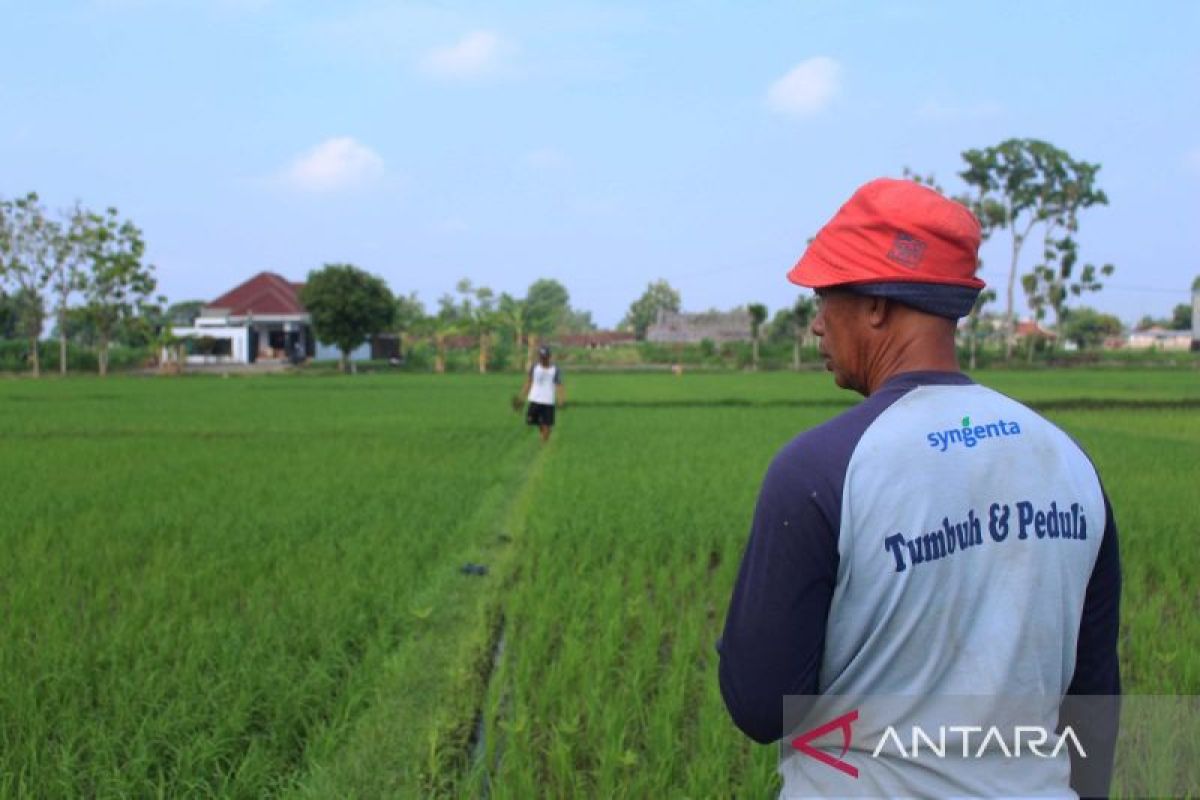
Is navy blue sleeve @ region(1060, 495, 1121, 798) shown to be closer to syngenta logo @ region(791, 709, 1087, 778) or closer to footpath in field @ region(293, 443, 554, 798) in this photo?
syngenta logo @ region(791, 709, 1087, 778)

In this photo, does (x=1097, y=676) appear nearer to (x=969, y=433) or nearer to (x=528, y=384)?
(x=969, y=433)

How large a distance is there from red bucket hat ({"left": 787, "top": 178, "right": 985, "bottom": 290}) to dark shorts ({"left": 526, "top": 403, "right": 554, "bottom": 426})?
427 inches

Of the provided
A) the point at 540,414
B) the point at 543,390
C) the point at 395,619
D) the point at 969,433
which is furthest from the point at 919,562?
the point at 540,414

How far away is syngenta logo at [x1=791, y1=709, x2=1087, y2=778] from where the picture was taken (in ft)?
3.66

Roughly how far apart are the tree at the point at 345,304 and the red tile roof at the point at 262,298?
6.16 m

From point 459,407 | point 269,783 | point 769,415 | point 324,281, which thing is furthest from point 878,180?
point 324,281

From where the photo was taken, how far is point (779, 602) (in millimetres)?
1097

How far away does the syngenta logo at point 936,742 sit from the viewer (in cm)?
112

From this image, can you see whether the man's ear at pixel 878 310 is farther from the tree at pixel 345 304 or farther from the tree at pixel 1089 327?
the tree at pixel 1089 327

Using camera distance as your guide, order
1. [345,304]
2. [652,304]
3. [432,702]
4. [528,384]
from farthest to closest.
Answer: [652,304]
[345,304]
[528,384]
[432,702]

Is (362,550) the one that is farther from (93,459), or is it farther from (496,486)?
(93,459)

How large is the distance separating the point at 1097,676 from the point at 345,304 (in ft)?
127

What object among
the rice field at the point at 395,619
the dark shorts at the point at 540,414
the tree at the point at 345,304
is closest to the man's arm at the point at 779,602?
the rice field at the point at 395,619

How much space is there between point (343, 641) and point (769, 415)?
1374 centimetres
